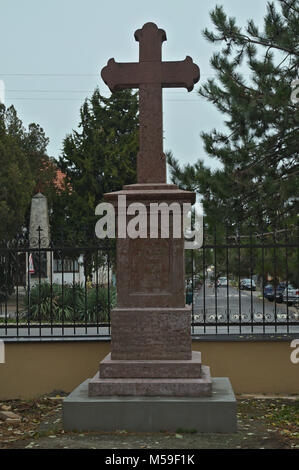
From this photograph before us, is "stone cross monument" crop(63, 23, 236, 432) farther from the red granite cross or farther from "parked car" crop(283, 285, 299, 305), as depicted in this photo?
"parked car" crop(283, 285, 299, 305)

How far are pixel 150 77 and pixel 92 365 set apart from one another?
3.93 meters

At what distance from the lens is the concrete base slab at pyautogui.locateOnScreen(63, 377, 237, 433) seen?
5875mm

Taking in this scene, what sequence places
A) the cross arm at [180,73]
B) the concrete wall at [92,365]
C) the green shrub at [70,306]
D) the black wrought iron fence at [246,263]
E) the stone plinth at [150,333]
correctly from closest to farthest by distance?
the stone plinth at [150,333] → the cross arm at [180,73] → the concrete wall at [92,365] → the black wrought iron fence at [246,263] → the green shrub at [70,306]

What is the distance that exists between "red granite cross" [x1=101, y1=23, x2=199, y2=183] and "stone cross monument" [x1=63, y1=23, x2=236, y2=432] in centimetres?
1

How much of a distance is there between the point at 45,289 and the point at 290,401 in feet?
25.6

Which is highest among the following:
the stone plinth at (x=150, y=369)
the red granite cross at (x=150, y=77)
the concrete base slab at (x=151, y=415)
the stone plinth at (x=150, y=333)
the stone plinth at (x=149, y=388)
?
the red granite cross at (x=150, y=77)

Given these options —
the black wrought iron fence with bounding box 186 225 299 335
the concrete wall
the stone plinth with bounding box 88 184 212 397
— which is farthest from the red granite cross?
the concrete wall

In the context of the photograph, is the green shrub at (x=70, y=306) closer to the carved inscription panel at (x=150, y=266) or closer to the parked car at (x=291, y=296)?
the parked car at (x=291, y=296)

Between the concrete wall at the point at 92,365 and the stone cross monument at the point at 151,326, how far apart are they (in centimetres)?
119

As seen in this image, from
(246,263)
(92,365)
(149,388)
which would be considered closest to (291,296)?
(246,263)

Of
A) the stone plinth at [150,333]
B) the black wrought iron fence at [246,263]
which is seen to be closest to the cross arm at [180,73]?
the black wrought iron fence at [246,263]

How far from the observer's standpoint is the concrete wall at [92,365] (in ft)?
26.5

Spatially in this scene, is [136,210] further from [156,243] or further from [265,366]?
[265,366]
